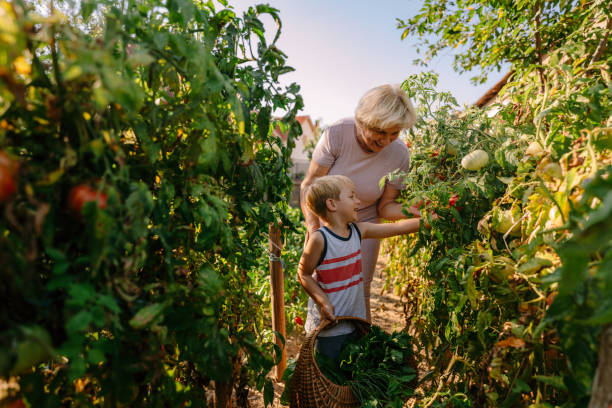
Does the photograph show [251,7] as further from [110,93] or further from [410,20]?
[410,20]

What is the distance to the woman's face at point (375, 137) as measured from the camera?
6.01 feet

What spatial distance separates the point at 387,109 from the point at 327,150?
0.44m

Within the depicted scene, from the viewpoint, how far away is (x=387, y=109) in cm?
177

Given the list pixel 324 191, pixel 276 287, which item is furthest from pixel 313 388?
pixel 324 191

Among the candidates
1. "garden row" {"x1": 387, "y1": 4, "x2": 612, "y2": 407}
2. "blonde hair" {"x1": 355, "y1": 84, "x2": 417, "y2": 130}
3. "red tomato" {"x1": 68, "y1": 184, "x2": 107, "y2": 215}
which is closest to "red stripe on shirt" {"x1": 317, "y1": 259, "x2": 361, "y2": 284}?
"garden row" {"x1": 387, "y1": 4, "x2": 612, "y2": 407}

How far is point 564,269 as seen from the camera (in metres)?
0.51

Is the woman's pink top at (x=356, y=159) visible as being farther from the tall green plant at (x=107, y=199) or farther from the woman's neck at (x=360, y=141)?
the tall green plant at (x=107, y=199)

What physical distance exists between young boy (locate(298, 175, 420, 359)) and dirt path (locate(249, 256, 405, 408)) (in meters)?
0.45

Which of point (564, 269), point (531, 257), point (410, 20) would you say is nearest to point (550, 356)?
point (531, 257)

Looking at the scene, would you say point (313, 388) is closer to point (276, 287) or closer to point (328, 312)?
point (328, 312)

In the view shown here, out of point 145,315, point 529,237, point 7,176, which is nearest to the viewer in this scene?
point 7,176

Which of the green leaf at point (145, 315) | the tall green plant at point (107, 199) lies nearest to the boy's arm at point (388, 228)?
the tall green plant at point (107, 199)

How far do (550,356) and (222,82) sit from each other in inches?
42.3

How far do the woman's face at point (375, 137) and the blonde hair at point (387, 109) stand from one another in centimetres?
4
